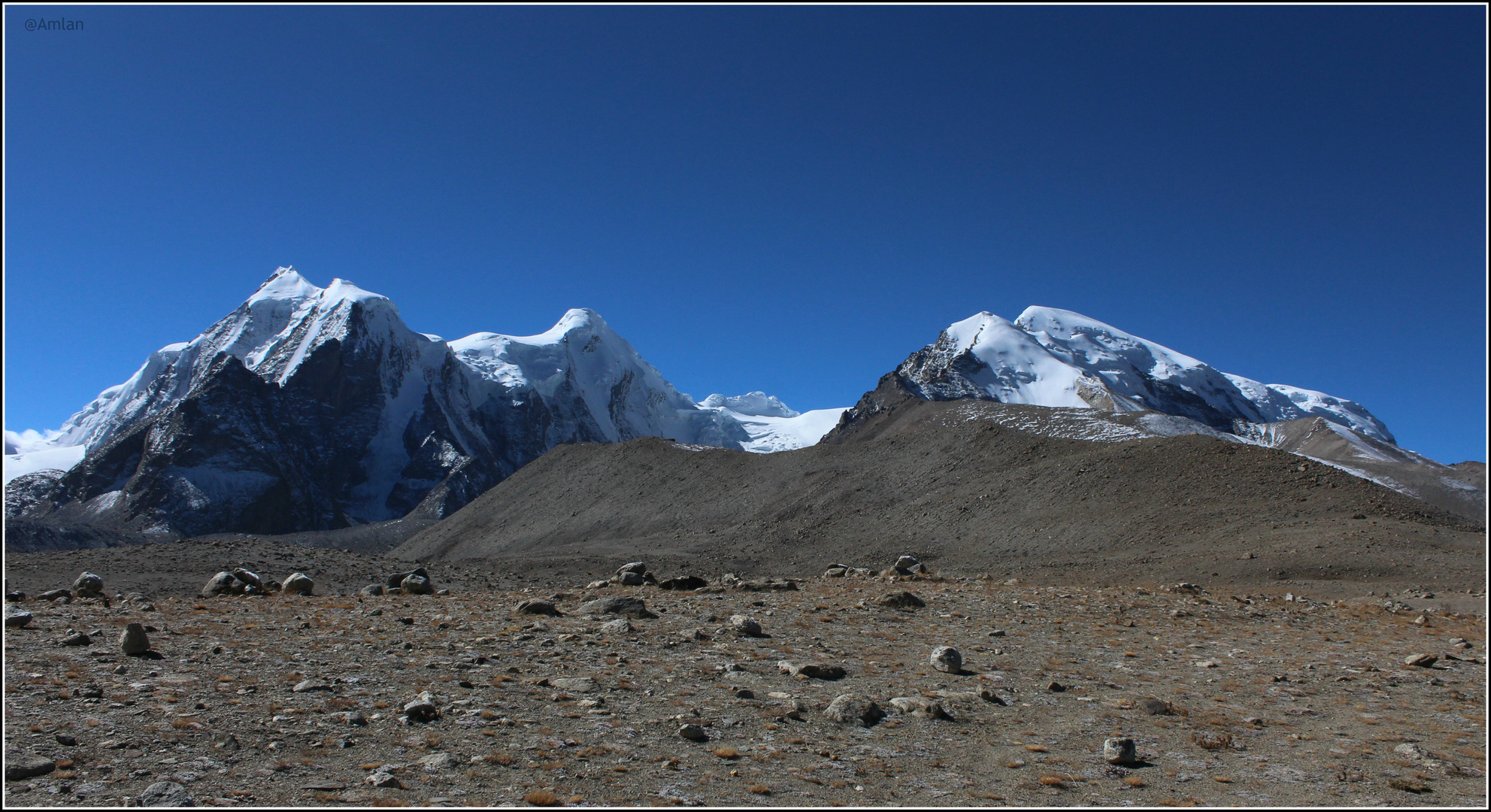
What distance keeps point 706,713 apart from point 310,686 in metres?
3.29

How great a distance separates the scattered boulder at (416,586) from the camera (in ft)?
52.5

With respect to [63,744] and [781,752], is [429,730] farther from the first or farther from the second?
[781,752]

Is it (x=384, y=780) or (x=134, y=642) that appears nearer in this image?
(x=384, y=780)

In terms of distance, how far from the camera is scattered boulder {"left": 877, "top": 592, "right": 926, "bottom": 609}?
13062 mm

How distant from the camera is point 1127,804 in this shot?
5.12 meters

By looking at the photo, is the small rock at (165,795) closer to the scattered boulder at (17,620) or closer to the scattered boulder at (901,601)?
the scattered boulder at (17,620)

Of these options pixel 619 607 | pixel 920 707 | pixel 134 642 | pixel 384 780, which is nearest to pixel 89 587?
pixel 134 642

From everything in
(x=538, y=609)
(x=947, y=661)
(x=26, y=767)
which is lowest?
(x=26, y=767)

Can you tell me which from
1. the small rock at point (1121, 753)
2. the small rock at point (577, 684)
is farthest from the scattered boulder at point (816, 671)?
the small rock at point (1121, 753)

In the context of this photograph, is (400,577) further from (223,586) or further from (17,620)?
(17,620)

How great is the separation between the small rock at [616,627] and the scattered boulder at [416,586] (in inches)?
282

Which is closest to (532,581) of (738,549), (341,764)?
(738,549)

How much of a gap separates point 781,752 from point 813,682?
2.07 meters

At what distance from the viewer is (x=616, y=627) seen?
33.0 feet
